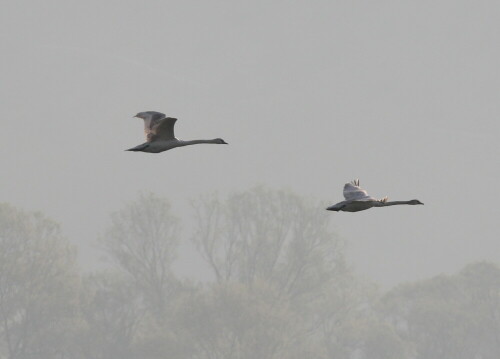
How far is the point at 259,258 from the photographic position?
4018 inches

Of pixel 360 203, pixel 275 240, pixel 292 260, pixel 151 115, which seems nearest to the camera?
pixel 360 203

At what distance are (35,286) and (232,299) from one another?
21.8m

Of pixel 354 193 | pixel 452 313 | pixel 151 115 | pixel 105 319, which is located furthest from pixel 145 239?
pixel 354 193

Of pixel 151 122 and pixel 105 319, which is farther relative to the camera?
pixel 105 319

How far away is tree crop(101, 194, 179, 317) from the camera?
320 feet

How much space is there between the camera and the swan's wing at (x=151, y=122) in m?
17.5

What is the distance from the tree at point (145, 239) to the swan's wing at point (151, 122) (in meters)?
80.1

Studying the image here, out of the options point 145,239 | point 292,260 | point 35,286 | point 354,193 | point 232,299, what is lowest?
point 232,299

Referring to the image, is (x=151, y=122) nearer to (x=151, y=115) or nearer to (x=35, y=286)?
(x=151, y=115)

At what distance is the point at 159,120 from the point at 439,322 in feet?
266

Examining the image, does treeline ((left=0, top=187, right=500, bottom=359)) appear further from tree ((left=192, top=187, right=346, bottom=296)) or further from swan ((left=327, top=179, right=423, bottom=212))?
swan ((left=327, top=179, right=423, bottom=212))

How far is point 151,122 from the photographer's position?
58.0ft

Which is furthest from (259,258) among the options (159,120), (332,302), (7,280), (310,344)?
(159,120)

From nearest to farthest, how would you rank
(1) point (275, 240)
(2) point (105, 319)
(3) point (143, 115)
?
1. (3) point (143, 115)
2. (2) point (105, 319)
3. (1) point (275, 240)
